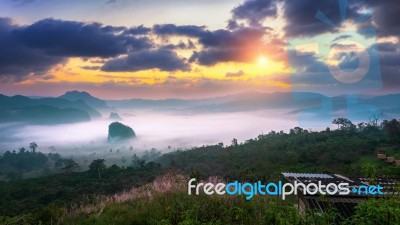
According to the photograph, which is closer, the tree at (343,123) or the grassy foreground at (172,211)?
the grassy foreground at (172,211)

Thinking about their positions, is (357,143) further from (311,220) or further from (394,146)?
(311,220)

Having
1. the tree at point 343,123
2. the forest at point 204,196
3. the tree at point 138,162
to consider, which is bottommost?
the tree at point 138,162

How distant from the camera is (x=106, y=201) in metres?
12.7

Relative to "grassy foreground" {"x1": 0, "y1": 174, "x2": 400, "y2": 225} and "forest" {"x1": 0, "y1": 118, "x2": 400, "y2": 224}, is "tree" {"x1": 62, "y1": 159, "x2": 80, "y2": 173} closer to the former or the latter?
"forest" {"x1": 0, "y1": 118, "x2": 400, "y2": 224}

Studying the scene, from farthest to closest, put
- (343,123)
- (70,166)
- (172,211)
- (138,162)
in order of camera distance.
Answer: (343,123) < (138,162) < (70,166) < (172,211)

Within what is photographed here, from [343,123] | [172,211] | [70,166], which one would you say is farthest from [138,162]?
[172,211]

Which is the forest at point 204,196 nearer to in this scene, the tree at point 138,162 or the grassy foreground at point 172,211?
the grassy foreground at point 172,211

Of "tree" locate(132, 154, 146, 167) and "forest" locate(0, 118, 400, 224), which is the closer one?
"forest" locate(0, 118, 400, 224)

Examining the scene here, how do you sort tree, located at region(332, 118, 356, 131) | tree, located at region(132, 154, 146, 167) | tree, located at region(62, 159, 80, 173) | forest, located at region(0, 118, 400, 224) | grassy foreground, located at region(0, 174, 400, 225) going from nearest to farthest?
1. forest, located at region(0, 118, 400, 224)
2. grassy foreground, located at region(0, 174, 400, 225)
3. tree, located at region(132, 154, 146, 167)
4. tree, located at region(62, 159, 80, 173)
5. tree, located at region(332, 118, 356, 131)

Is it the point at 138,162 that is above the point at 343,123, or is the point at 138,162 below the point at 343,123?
below

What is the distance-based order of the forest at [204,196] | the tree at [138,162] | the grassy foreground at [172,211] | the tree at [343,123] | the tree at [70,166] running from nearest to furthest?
1. the forest at [204,196]
2. the grassy foreground at [172,211]
3. the tree at [138,162]
4. the tree at [70,166]
5. the tree at [343,123]

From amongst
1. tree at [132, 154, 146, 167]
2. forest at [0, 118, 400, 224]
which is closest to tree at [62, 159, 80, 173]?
forest at [0, 118, 400, 224]

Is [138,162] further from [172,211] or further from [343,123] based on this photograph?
[172,211]

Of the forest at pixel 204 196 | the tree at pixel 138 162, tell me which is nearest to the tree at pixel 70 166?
the forest at pixel 204 196
